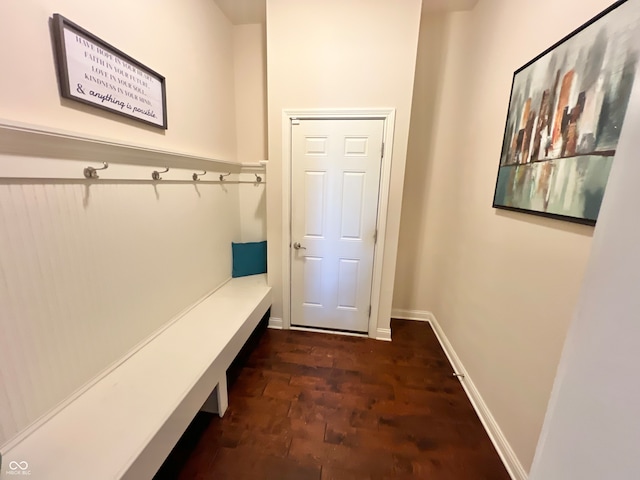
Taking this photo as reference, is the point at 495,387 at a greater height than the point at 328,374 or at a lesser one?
greater

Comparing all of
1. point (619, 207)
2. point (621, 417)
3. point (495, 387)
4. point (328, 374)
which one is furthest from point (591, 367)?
point (328, 374)

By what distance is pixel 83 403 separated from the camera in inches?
46.0

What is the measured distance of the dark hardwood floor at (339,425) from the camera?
1381 millimetres

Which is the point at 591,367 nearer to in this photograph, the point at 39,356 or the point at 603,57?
the point at 603,57

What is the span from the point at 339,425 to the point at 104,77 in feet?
7.46

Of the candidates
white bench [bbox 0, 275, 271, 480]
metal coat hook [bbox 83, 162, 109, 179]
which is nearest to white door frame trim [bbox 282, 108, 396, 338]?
white bench [bbox 0, 275, 271, 480]

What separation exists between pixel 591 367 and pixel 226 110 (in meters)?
2.86

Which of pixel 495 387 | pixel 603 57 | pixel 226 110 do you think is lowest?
pixel 495 387

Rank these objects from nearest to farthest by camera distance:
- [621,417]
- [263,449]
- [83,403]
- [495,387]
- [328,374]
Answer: [621,417], [83,403], [263,449], [495,387], [328,374]

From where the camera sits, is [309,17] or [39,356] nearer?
[39,356]

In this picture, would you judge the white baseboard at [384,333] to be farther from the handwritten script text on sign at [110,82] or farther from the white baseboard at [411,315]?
the handwritten script text on sign at [110,82]

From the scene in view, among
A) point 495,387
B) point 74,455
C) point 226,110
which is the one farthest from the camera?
point 226,110

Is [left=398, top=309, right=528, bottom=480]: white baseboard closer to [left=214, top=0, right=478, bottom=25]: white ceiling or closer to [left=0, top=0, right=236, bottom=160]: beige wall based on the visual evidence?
[left=0, top=0, right=236, bottom=160]: beige wall

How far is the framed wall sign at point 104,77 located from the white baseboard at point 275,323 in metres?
1.93
